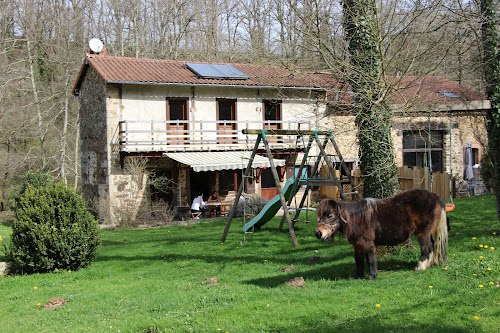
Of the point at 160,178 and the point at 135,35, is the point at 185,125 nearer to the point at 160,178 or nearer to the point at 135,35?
the point at 160,178

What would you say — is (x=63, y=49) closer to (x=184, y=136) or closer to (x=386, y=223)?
(x=184, y=136)

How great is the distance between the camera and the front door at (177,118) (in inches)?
831

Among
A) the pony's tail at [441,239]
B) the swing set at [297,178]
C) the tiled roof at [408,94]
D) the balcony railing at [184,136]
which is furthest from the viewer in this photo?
the balcony railing at [184,136]

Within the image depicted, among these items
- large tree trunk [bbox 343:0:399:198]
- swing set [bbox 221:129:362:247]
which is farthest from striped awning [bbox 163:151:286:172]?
large tree trunk [bbox 343:0:399:198]

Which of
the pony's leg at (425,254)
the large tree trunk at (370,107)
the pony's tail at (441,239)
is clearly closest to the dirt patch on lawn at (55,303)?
the pony's leg at (425,254)

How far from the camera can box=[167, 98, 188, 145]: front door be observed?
21.1 metres

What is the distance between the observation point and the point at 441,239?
7.13 metres

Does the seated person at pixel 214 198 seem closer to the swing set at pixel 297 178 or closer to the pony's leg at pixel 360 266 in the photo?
the swing set at pixel 297 178

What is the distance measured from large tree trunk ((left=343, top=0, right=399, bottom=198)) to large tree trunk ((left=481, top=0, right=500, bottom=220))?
1896 mm

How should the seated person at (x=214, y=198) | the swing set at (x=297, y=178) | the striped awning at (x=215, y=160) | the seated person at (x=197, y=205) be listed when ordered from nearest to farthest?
the swing set at (x=297, y=178), the striped awning at (x=215, y=160), the seated person at (x=197, y=205), the seated person at (x=214, y=198)

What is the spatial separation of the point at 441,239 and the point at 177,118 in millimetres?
16059

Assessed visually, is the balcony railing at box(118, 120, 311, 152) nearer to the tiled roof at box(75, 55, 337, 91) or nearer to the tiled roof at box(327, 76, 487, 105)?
the tiled roof at box(75, 55, 337, 91)

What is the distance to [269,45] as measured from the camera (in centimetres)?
1138

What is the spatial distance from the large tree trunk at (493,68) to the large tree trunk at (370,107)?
6.22 feet
